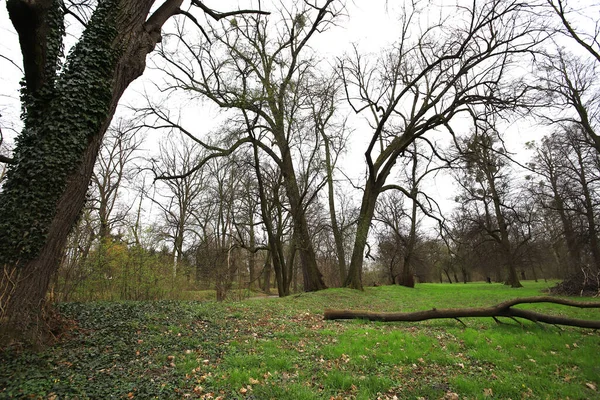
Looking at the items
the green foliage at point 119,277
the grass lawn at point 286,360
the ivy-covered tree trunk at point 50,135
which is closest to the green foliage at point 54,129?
the ivy-covered tree trunk at point 50,135

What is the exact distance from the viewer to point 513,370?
16.2 feet

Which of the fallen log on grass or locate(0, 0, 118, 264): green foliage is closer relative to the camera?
locate(0, 0, 118, 264): green foliage

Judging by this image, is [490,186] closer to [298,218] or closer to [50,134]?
[298,218]

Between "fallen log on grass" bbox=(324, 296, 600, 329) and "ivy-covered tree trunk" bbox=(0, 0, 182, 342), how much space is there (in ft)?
20.2

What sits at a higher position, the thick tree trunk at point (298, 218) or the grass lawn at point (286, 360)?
the thick tree trunk at point (298, 218)

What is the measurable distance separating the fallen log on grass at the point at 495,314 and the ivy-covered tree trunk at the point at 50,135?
6.16 metres

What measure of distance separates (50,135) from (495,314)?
31.7ft

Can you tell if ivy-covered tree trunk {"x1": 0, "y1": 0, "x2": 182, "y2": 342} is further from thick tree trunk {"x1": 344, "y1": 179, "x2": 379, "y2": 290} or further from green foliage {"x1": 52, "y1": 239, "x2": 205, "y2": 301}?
thick tree trunk {"x1": 344, "y1": 179, "x2": 379, "y2": 290}

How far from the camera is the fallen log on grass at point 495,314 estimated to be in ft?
22.7

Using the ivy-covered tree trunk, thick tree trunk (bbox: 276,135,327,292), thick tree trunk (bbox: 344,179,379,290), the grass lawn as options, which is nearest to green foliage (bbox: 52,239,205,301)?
the grass lawn

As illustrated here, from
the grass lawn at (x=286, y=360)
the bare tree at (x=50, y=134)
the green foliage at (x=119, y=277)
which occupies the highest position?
the bare tree at (x=50, y=134)

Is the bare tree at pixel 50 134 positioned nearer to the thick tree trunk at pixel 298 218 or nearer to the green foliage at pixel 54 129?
the green foliage at pixel 54 129

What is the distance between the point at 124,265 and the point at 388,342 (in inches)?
319

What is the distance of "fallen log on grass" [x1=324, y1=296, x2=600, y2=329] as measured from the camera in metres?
6.93
